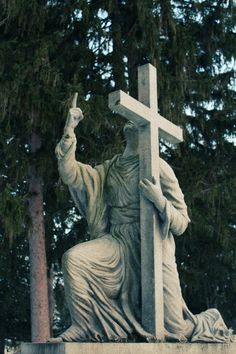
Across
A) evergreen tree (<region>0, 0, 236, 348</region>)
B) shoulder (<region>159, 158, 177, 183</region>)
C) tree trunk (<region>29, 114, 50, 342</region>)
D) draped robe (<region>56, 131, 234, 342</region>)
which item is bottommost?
draped robe (<region>56, 131, 234, 342</region>)

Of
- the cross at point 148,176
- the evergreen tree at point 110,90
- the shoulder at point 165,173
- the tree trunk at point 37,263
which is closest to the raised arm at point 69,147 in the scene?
the cross at point 148,176

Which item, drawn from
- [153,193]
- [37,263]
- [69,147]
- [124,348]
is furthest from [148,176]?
[37,263]

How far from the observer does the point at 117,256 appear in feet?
20.3

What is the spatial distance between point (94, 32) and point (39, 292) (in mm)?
5027

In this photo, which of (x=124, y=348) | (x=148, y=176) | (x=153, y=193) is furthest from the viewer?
(x=148, y=176)

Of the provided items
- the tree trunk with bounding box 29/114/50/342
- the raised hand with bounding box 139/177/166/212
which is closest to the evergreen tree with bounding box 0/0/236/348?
the tree trunk with bounding box 29/114/50/342

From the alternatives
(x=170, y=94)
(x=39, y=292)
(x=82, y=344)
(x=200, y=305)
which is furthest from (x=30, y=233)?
Result: (x=82, y=344)

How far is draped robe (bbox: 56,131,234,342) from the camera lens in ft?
19.0

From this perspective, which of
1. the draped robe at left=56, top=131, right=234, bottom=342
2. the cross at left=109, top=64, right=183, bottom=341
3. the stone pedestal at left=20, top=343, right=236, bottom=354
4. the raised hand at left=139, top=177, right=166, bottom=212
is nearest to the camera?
the stone pedestal at left=20, top=343, right=236, bottom=354

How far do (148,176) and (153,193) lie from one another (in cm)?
19

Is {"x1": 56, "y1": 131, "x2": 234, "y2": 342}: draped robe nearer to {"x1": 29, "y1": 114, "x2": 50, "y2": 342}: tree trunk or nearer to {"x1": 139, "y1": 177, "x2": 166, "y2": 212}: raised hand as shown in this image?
{"x1": 139, "y1": 177, "x2": 166, "y2": 212}: raised hand

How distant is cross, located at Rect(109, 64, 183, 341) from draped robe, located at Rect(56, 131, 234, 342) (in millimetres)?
109

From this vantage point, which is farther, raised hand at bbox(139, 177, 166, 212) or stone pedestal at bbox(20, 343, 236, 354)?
raised hand at bbox(139, 177, 166, 212)

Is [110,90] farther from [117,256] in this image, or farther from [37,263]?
[117,256]
